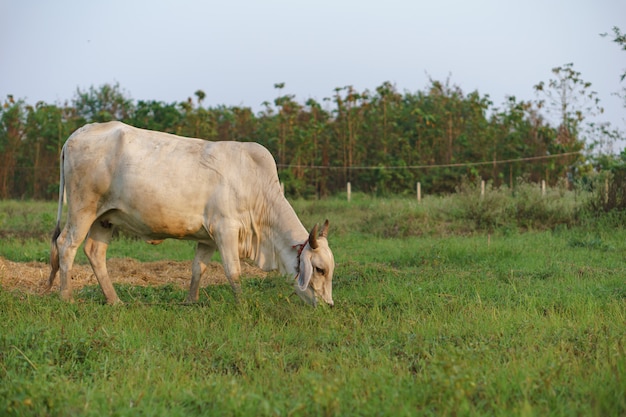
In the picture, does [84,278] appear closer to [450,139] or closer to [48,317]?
[48,317]

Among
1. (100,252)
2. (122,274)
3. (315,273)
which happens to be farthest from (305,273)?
(122,274)

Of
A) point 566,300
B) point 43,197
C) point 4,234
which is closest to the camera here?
point 566,300

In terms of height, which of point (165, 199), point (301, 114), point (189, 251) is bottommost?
point (189, 251)

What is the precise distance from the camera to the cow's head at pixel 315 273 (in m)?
6.46

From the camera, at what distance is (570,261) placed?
8.96 meters

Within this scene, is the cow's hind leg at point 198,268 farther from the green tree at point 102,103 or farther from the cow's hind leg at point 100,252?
the green tree at point 102,103

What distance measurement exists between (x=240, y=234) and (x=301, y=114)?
20.3 metres

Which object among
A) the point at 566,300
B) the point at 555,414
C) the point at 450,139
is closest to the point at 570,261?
the point at 566,300

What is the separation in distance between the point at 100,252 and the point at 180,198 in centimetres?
121

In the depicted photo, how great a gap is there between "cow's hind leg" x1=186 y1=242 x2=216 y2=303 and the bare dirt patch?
82cm

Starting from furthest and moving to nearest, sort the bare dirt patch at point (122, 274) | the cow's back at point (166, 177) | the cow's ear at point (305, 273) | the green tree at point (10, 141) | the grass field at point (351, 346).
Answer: the green tree at point (10, 141) → the bare dirt patch at point (122, 274) → the cow's back at point (166, 177) → the cow's ear at point (305, 273) → the grass field at point (351, 346)

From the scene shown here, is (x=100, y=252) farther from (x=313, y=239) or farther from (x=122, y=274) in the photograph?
(x=313, y=239)

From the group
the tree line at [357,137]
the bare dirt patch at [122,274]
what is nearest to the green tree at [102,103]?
the tree line at [357,137]

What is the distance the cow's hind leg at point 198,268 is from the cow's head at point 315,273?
48.9 inches
